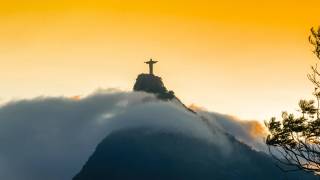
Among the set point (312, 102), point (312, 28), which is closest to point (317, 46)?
point (312, 28)

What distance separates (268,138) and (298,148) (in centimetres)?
292

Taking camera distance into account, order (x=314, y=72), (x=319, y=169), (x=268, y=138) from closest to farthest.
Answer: (x=319, y=169) → (x=314, y=72) → (x=268, y=138)

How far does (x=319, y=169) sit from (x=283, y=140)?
392cm

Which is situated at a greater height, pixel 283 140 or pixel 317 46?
pixel 317 46

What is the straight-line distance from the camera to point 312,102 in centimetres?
3197

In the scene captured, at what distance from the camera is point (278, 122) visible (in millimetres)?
33000

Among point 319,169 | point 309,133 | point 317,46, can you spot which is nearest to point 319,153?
point 319,169

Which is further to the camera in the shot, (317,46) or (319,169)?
(317,46)

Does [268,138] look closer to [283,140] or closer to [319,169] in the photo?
[283,140]

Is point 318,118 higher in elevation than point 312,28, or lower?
lower

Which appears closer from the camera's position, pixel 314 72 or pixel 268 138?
pixel 314 72

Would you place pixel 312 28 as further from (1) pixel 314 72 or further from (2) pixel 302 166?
(2) pixel 302 166

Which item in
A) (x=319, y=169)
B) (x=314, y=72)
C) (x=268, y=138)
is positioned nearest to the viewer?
(x=319, y=169)

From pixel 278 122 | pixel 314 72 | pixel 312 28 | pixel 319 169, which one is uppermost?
pixel 312 28
